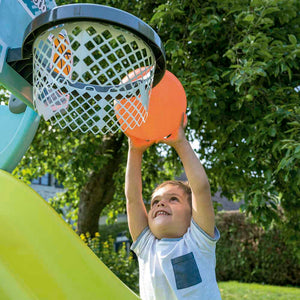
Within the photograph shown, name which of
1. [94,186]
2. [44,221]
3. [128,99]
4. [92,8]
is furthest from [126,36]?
[94,186]

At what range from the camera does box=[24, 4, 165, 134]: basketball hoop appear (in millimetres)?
1196

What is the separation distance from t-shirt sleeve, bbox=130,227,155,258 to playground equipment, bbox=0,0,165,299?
1.96ft

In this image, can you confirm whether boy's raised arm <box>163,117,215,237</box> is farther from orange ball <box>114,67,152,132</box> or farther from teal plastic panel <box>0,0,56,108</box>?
teal plastic panel <box>0,0,56,108</box>

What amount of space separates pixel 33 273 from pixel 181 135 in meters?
0.90

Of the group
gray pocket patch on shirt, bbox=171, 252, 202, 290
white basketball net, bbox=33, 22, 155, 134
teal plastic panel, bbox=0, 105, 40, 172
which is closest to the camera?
white basketball net, bbox=33, 22, 155, 134

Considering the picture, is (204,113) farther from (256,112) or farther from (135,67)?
(135,67)

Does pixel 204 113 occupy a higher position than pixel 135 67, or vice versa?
pixel 135 67

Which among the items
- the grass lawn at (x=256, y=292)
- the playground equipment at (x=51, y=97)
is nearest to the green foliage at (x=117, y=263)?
the grass lawn at (x=256, y=292)

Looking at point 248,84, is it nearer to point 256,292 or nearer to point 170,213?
point 170,213

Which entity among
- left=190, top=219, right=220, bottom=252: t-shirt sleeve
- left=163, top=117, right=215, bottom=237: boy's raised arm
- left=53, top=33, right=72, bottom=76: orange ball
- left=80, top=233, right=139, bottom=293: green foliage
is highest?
left=53, top=33, right=72, bottom=76: orange ball

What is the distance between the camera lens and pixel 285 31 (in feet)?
12.7

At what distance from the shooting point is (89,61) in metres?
1.53

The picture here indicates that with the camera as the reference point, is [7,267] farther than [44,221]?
No

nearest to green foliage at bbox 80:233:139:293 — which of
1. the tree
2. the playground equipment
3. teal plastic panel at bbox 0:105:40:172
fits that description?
the tree
